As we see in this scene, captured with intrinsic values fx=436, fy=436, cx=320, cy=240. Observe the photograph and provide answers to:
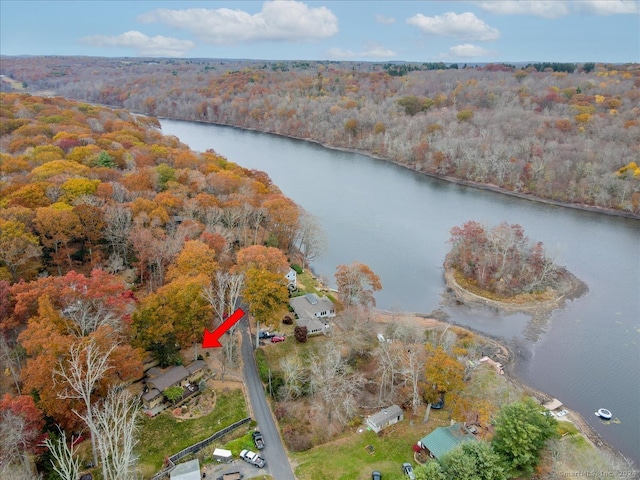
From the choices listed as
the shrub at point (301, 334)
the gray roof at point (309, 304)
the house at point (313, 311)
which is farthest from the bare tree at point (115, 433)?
the gray roof at point (309, 304)

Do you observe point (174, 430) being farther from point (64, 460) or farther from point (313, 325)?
point (313, 325)

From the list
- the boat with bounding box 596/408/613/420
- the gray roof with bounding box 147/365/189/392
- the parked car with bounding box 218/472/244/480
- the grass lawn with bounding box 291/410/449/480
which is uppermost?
the gray roof with bounding box 147/365/189/392

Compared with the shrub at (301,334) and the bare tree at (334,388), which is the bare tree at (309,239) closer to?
the shrub at (301,334)

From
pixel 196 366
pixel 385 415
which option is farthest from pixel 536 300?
pixel 196 366

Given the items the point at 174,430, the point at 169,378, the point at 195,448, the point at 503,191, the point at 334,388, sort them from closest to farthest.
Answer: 1. the point at 195,448
2. the point at 174,430
3. the point at 334,388
4. the point at 169,378
5. the point at 503,191

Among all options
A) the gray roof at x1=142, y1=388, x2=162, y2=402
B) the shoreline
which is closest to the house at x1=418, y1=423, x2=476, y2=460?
the gray roof at x1=142, y1=388, x2=162, y2=402

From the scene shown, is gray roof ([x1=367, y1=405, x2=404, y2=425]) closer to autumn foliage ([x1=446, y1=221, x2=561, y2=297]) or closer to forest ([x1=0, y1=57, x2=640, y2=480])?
forest ([x1=0, y1=57, x2=640, y2=480])
